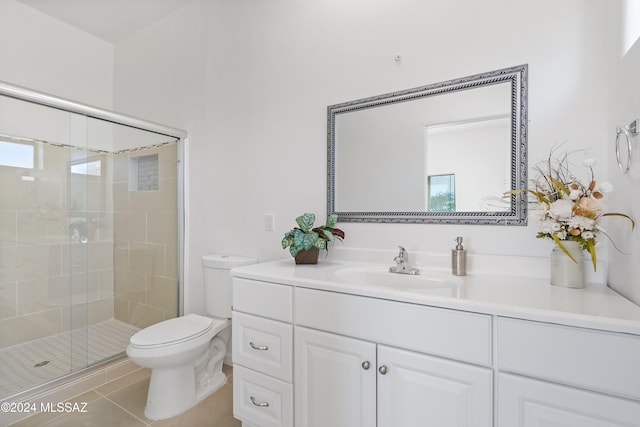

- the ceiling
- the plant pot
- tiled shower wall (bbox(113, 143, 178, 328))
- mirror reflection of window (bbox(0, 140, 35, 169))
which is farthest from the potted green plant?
the ceiling

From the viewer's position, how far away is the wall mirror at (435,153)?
4.19ft

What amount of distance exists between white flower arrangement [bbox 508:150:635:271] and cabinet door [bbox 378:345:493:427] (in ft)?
1.79

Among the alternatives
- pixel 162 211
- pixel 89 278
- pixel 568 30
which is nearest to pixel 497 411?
Answer: pixel 568 30

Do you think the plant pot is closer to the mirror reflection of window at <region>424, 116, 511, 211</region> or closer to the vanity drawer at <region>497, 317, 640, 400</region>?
the mirror reflection of window at <region>424, 116, 511, 211</region>

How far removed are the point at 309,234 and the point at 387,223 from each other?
0.40 m

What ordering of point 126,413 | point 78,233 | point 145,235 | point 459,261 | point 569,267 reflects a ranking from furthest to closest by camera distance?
point 145,235
point 78,233
point 126,413
point 459,261
point 569,267

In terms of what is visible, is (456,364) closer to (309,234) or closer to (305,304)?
(305,304)

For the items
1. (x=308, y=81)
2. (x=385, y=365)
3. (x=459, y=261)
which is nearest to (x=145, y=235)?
(x=308, y=81)

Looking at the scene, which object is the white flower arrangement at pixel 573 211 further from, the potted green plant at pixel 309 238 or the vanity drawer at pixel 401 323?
the potted green plant at pixel 309 238

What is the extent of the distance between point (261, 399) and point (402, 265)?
87cm

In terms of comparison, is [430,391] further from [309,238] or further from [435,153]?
[435,153]

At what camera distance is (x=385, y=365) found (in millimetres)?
1039

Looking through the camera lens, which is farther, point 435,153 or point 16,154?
point 16,154

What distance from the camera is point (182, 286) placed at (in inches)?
90.5
